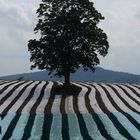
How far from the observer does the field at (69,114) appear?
4084 cm

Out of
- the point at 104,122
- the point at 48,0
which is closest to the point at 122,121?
the point at 104,122

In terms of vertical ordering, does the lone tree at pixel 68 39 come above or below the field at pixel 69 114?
above

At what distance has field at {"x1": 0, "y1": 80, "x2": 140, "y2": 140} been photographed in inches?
1608

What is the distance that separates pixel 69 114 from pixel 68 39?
1671 centimetres

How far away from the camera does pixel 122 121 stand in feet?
149

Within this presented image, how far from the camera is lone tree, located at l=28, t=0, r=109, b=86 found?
63.3 metres

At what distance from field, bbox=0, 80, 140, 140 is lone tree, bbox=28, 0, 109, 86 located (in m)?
3.37

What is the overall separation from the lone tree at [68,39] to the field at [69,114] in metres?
3.37

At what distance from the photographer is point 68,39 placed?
63562 mm

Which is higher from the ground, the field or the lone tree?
the lone tree

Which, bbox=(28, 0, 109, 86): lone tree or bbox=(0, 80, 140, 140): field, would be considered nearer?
bbox=(0, 80, 140, 140): field

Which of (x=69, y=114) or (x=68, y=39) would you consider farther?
(x=68, y=39)

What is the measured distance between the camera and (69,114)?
160 ft

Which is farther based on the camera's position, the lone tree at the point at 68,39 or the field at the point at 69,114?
the lone tree at the point at 68,39
